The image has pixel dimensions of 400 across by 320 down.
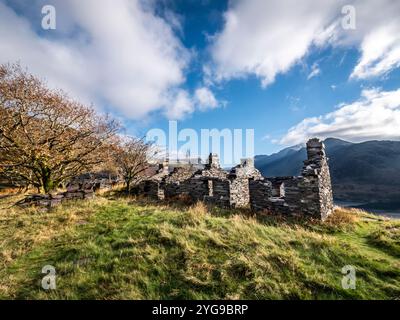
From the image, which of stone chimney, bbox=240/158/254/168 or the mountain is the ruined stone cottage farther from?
Result: the mountain

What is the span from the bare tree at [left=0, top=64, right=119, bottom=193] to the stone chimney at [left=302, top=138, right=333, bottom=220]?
16657mm

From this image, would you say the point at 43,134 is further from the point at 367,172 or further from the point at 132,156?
the point at 367,172

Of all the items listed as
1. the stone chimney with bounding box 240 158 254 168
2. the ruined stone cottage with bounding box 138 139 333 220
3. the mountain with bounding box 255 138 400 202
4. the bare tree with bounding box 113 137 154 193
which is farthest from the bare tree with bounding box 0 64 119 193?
the mountain with bounding box 255 138 400 202

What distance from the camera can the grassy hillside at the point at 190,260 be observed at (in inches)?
201

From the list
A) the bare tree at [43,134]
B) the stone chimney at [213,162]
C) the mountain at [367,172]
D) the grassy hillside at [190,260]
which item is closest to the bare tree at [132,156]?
the bare tree at [43,134]

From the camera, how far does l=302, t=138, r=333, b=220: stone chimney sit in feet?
36.3

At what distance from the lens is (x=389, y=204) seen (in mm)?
87938

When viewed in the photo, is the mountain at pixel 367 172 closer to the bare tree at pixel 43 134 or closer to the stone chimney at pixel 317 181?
the stone chimney at pixel 317 181

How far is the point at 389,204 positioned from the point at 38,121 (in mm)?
115351

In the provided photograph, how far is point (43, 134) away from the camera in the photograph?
55.3 ft

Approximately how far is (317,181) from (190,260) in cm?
826

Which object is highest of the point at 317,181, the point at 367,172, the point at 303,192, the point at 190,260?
the point at 367,172

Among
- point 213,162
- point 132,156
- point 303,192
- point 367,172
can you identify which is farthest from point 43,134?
point 367,172
